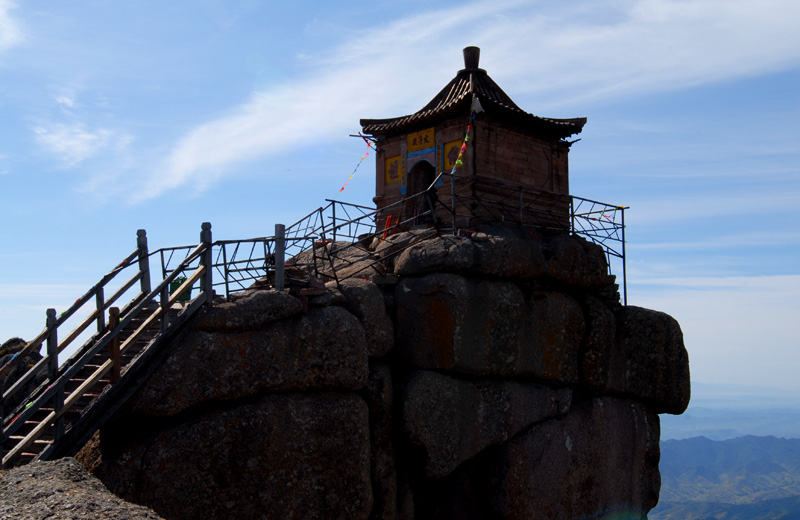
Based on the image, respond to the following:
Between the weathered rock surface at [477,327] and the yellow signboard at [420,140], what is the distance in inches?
255

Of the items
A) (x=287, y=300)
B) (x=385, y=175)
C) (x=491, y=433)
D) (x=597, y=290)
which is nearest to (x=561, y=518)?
(x=491, y=433)

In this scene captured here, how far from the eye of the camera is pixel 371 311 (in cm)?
1873

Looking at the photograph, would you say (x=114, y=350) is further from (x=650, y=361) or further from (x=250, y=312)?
(x=650, y=361)

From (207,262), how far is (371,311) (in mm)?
4618

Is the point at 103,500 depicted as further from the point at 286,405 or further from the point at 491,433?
the point at 491,433

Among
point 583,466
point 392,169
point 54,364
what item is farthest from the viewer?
point 392,169

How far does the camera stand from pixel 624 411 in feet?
74.5

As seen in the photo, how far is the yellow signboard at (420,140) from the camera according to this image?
80.5 feet

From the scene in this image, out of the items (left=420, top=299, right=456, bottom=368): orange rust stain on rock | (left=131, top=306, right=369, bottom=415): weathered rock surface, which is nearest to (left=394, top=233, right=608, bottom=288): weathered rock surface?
(left=420, top=299, right=456, bottom=368): orange rust stain on rock

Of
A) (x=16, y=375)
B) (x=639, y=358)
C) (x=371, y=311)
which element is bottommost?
(x=639, y=358)

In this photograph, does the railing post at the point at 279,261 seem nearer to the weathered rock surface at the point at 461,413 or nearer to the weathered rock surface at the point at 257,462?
the weathered rock surface at the point at 257,462

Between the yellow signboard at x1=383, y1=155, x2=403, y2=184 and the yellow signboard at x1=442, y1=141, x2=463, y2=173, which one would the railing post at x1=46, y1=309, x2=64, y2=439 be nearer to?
the yellow signboard at x1=442, y1=141, x2=463, y2=173

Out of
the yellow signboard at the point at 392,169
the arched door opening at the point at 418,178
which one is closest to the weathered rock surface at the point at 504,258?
the arched door opening at the point at 418,178

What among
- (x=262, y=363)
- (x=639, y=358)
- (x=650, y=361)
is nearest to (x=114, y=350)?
(x=262, y=363)
